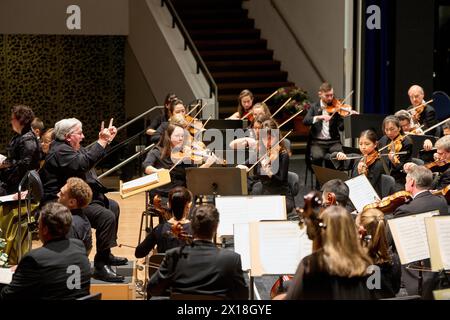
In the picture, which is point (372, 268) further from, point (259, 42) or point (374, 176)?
point (259, 42)

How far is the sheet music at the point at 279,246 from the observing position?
4707 mm

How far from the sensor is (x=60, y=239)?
14.3 ft

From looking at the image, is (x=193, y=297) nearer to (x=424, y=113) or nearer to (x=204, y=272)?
(x=204, y=272)

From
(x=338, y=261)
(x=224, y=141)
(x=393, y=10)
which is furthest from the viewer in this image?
(x=393, y=10)

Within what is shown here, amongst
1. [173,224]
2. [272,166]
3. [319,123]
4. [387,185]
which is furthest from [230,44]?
[173,224]

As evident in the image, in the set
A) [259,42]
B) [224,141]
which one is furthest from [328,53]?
[224,141]

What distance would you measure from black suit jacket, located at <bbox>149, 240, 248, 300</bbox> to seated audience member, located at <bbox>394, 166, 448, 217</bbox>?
170 centimetres

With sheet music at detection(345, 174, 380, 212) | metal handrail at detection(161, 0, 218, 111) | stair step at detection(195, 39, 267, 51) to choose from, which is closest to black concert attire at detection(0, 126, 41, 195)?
sheet music at detection(345, 174, 380, 212)

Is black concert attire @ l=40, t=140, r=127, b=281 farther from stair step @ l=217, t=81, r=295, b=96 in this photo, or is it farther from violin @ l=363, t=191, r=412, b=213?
stair step @ l=217, t=81, r=295, b=96

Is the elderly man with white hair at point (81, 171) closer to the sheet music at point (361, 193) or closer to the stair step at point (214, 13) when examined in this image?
the sheet music at point (361, 193)

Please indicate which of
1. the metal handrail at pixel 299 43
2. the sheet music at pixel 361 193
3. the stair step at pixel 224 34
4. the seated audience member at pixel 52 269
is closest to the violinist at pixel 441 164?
the sheet music at pixel 361 193
